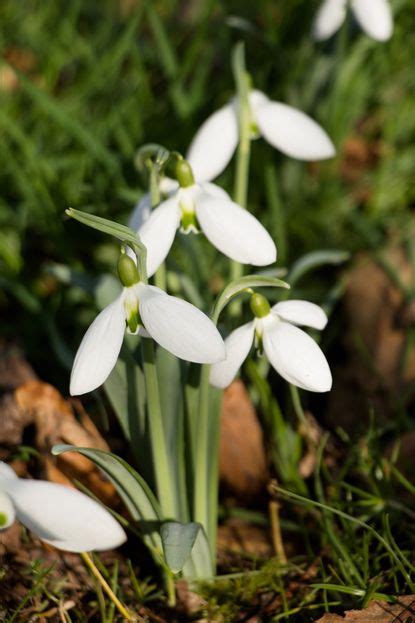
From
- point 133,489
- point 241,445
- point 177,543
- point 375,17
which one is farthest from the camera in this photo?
point 375,17

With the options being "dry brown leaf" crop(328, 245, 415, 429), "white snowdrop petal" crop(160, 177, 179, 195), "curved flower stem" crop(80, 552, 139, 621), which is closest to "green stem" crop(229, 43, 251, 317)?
"white snowdrop petal" crop(160, 177, 179, 195)

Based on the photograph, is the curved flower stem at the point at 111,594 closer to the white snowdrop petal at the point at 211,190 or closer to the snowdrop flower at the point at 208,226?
the snowdrop flower at the point at 208,226

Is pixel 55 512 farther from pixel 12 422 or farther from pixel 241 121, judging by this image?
pixel 241 121

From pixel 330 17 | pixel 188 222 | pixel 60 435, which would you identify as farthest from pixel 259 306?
pixel 330 17

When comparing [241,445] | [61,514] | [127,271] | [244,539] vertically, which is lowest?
[244,539]

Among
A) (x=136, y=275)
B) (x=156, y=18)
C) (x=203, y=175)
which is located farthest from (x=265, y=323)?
(x=156, y=18)

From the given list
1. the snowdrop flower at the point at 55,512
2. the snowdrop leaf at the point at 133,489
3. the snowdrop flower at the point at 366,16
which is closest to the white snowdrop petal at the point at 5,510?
the snowdrop flower at the point at 55,512

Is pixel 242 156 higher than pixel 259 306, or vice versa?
pixel 242 156

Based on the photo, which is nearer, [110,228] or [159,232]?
[110,228]
